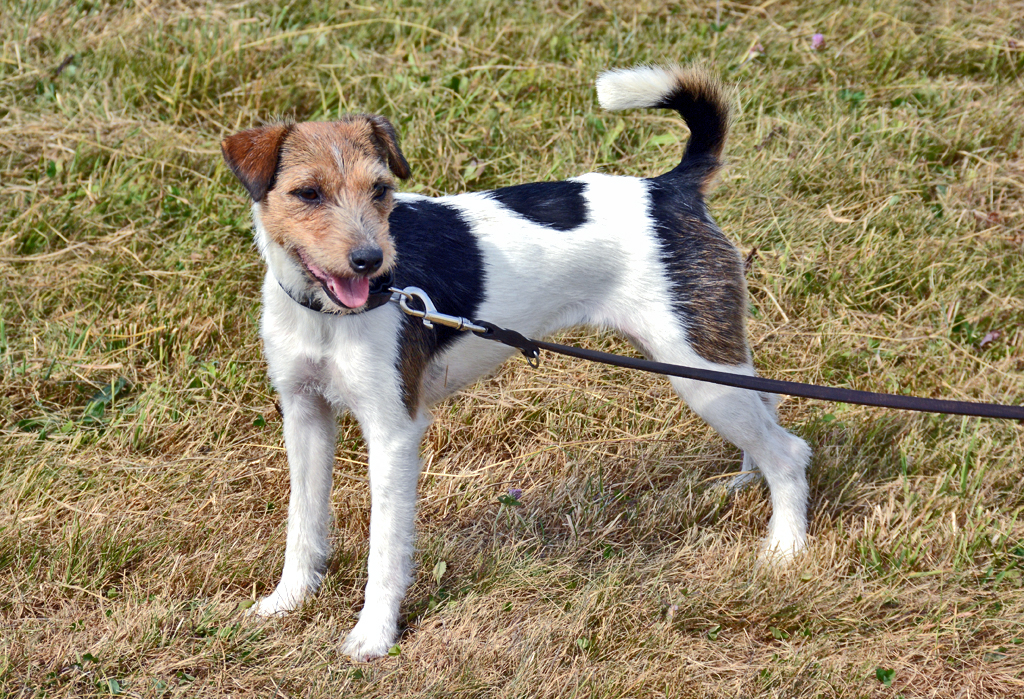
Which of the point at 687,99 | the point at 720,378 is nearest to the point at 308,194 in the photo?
the point at 720,378

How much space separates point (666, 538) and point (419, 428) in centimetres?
130

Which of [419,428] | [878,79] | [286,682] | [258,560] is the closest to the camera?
[286,682]

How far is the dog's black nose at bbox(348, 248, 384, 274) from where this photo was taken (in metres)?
2.86

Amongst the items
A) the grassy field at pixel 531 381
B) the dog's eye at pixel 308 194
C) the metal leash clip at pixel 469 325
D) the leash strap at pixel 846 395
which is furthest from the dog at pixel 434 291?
the leash strap at pixel 846 395

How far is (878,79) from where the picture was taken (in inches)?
244

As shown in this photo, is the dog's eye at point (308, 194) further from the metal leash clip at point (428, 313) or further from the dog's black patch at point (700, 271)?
the dog's black patch at point (700, 271)

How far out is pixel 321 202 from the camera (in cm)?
304

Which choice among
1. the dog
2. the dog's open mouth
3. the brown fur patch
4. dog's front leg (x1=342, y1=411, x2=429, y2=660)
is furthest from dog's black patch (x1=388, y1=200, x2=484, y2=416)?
the brown fur patch

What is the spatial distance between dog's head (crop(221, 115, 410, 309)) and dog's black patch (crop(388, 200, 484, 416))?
26cm

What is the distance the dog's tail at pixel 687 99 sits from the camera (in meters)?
3.54

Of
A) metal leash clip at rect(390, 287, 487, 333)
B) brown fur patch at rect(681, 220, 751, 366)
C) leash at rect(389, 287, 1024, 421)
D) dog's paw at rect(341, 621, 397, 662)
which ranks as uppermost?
Answer: metal leash clip at rect(390, 287, 487, 333)

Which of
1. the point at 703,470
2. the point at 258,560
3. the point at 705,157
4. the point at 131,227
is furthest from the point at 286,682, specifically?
the point at 131,227

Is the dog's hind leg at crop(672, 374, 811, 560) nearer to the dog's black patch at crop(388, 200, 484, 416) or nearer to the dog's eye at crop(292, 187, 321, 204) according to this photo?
the dog's black patch at crop(388, 200, 484, 416)

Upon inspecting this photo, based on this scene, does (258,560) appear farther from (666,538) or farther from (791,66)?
(791,66)
